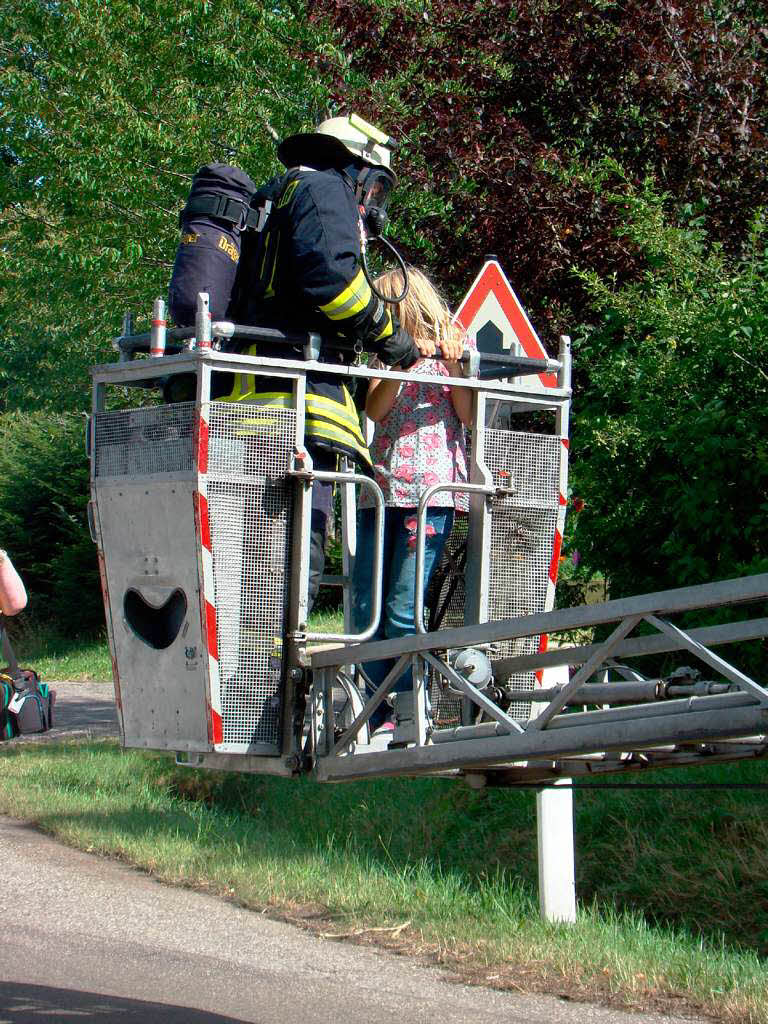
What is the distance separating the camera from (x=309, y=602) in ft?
16.3

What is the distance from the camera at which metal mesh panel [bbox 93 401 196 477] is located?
4.70m

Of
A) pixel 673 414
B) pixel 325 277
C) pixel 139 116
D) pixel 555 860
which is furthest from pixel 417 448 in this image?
pixel 139 116

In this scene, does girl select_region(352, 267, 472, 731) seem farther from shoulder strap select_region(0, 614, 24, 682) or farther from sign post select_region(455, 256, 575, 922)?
shoulder strap select_region(0, 614, 24, 682)

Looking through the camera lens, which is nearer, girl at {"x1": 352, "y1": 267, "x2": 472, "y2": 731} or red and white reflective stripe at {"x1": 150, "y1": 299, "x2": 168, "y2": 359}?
red and white reflective stripe at {"x1": 150, "y1": 299, "x2": 168, "y2": 359}

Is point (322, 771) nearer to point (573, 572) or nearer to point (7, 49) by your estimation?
point (573, 572)

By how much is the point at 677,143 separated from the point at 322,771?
564 cm

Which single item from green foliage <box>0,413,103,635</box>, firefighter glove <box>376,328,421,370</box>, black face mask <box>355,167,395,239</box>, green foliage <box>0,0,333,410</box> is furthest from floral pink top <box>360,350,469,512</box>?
green foliage <box>0,413,103,635</box>

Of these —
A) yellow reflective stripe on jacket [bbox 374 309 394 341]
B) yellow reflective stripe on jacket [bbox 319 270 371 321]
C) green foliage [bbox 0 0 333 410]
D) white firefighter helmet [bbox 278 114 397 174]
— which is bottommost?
yellow reflective stripe on jacket [bbox 374 309 394 341]

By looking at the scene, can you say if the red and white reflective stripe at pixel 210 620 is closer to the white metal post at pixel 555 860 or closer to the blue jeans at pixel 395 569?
the blue jeans at pixel 395 569

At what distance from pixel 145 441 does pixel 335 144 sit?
1.20 metres

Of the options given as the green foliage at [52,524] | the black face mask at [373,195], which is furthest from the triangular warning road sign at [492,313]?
the green foliage at [52,524]

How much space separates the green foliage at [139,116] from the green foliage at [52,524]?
213 inches

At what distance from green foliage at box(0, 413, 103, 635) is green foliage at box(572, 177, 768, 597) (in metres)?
14.6

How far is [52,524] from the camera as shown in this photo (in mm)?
23172
